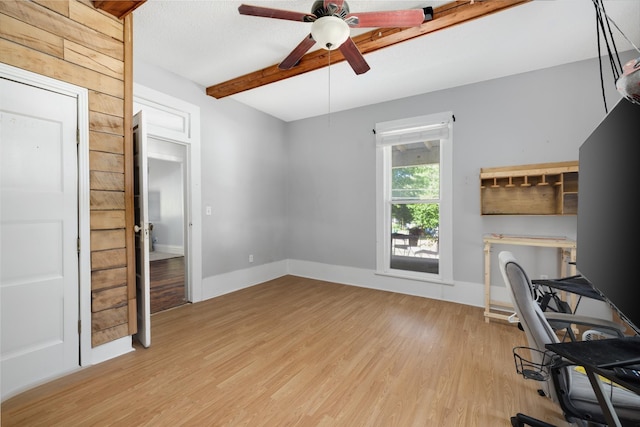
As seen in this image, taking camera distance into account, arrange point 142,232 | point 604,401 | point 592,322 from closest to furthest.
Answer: point 604,401 → point 592,322 → point 142,232

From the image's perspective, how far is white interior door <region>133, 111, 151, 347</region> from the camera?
2.36 metres

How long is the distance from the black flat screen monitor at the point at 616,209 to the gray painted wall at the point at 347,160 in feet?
6.34

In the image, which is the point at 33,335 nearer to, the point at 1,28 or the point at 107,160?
the point at 107,160

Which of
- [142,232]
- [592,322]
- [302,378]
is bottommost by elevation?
[302,378]

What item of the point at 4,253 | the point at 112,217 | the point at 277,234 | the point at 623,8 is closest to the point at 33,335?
the point at 4,253

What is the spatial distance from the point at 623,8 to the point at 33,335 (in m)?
5.03

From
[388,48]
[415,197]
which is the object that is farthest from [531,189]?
[388,48]

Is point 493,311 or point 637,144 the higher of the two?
point 637,144

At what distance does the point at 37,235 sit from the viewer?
187 cm

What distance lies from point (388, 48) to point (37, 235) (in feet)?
10.8

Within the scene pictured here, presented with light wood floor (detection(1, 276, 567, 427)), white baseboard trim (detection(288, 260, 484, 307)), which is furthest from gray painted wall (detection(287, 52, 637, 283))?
light wood floor (detection(1, 276, 567, 427))

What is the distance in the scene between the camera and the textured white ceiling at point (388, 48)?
2166 mm

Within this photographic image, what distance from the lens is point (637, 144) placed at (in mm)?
912

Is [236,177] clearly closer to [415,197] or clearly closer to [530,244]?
[415,197]
